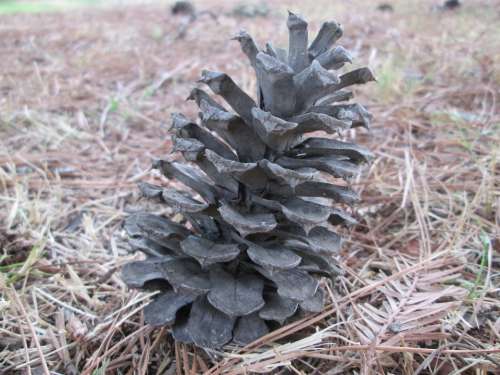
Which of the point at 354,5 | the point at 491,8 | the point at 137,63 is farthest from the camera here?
the point at 354,5

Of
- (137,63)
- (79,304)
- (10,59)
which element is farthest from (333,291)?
(10,59)

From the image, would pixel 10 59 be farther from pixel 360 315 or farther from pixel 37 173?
pixel 360 315

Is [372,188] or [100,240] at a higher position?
[372,188]

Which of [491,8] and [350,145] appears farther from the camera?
[491,8]

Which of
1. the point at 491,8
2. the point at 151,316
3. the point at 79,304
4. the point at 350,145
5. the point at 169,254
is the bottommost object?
the point at 79,304
